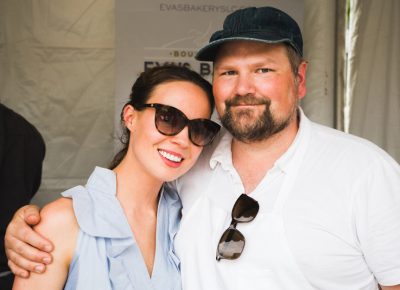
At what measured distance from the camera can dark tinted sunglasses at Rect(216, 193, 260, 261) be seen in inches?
59.7

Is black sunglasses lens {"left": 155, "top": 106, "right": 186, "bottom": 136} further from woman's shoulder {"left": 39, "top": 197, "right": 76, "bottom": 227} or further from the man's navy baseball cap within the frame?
woman's shoulder {"left": 39, "top": 197, "right": 76, "bottom": 227}

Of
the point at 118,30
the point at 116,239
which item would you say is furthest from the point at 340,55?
the point at 116,239

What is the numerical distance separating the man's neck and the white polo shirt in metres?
0.10

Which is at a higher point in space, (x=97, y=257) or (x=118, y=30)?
(x=118, y=30)

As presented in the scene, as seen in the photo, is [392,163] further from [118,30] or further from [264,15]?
[118,30]

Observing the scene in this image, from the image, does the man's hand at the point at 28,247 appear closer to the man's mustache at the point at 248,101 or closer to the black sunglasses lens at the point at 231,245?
the black sunglasses lens at the point at 231,245

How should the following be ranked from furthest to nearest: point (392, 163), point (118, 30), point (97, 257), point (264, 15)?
point (118, 30) < point (264, 15) < point (392, 163) < point (97, 257)

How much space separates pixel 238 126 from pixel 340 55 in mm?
1964

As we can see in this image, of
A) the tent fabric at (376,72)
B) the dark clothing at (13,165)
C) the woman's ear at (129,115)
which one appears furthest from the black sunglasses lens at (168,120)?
the tent fabric at (376,72)

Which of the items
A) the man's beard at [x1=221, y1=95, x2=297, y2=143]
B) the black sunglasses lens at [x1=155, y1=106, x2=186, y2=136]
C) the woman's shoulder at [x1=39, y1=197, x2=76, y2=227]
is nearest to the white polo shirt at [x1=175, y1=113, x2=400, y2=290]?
the man's beard at [x1=221, y1=95, x2=297, y2=143]

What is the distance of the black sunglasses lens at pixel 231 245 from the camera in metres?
1.51

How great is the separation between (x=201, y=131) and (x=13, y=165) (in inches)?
47.1

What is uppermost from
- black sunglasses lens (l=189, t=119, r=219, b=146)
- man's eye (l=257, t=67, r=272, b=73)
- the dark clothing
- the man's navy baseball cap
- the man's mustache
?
the man's navy baseball cap

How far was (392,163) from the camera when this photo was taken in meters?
1.56
